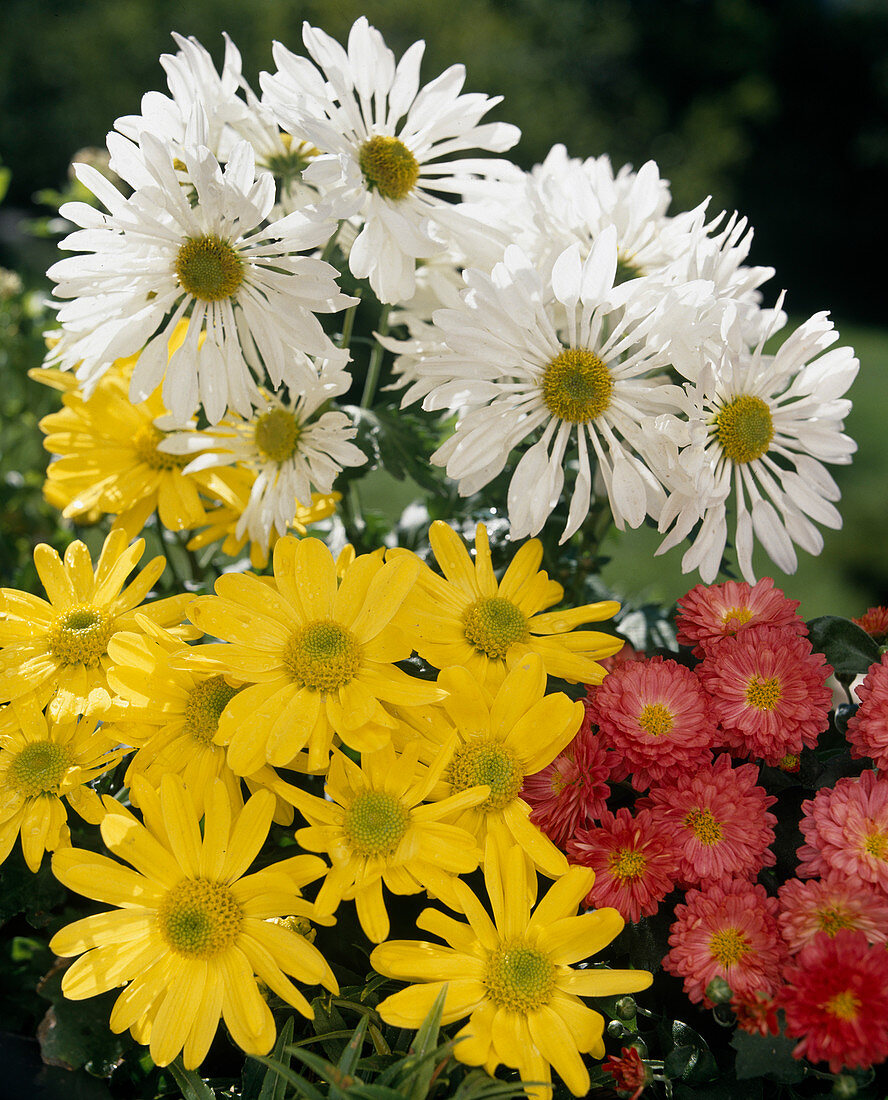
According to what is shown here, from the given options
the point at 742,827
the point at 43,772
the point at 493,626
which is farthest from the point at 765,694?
the point at 43,772

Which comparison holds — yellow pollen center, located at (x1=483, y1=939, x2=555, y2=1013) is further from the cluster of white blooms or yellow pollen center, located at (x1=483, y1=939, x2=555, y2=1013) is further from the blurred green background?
the blurred green background

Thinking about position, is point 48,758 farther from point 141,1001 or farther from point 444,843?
point 444,843

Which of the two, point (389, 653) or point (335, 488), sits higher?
point (335, 488)

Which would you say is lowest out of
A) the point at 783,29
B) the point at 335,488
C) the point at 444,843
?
the point at 444,843

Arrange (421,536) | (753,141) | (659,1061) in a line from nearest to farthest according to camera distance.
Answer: (659,1061), (421,536), (753,141)

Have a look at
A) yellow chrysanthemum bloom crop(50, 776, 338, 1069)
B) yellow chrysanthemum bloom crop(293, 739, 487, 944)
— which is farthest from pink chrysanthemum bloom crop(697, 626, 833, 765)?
yellow chrysanthemum bloom crop(50, 776, 338, 1069)

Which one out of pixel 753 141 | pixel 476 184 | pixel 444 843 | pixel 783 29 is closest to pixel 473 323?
pixel 476 184

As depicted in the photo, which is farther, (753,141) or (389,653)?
(753,141)
